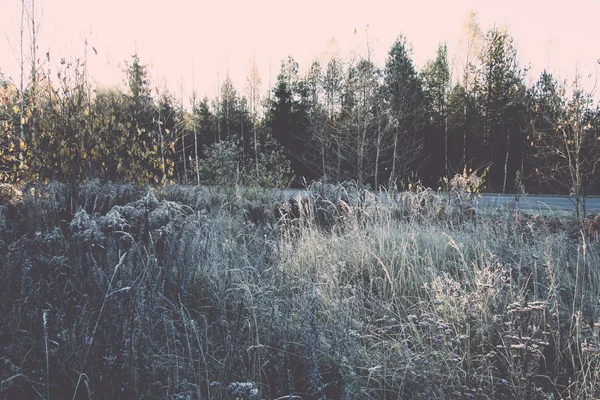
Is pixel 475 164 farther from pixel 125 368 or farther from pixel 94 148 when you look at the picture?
pixel 125 368

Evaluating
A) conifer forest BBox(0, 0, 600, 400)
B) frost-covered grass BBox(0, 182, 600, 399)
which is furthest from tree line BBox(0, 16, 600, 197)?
frost-covered grass BBox(0, 182, 600, 399)

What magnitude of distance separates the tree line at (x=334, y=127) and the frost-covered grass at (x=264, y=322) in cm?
151

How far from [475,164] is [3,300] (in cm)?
2393

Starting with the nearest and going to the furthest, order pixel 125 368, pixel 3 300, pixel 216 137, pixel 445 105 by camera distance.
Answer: pixel 125 368 → pixel 3 300 → pixel 445 105 → pixel 216 137

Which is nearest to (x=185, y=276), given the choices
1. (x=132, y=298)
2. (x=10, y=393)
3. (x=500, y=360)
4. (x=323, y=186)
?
(x=132, y=298)

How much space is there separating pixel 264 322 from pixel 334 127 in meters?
12.9

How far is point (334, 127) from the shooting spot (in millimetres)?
14875

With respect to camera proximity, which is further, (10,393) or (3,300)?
(3,300)

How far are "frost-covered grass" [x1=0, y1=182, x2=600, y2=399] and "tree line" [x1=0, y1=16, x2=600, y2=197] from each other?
151 centimetres

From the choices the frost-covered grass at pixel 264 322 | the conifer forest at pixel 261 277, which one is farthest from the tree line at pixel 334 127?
the frost-covered grass at pixel 264 322

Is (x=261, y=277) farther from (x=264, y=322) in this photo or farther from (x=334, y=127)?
(x=334, y=127)

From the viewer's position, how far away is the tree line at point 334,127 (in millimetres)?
5598

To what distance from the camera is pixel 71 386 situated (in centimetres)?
181

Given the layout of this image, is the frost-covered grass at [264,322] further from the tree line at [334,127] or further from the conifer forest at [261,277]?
the tree line at [334,127]
